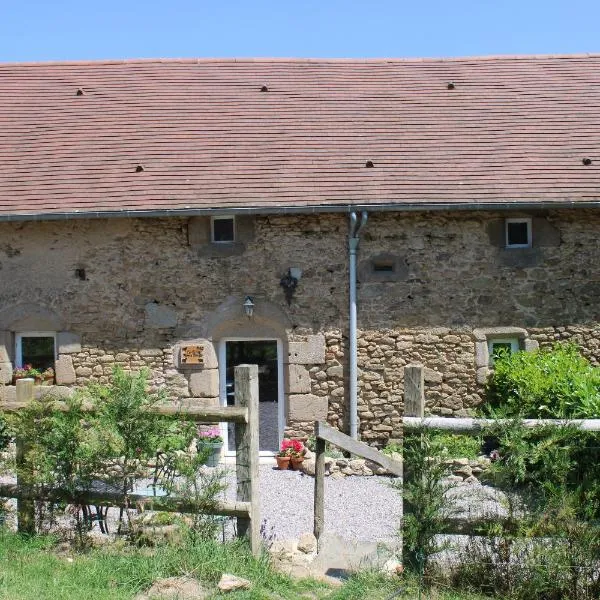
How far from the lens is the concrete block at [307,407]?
10727 mm

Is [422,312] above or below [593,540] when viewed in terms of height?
above

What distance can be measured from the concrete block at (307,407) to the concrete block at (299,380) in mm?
69

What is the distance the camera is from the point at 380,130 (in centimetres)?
1224

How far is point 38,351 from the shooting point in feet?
36.7

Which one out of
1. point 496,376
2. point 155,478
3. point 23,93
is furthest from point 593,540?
point 23,93

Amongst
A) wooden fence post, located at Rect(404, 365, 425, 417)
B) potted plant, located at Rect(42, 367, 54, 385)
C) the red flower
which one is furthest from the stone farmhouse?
wooden fence post, located at Rect(404, 365, 425, 417)

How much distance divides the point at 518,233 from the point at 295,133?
3.77 metres

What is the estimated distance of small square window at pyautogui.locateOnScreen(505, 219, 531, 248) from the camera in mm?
10930

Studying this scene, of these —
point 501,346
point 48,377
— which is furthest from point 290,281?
point 48,377

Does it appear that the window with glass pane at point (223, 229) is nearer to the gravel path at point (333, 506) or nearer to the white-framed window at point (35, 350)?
the white-framed window at point (35, 350)

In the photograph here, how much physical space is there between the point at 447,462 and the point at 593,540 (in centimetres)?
101

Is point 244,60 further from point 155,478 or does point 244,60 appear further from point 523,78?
point 155,478

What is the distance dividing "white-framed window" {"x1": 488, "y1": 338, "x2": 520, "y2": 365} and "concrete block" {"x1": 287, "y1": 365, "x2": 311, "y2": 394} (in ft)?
8.40

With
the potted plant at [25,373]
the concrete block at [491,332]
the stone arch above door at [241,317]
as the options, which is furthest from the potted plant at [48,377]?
the concrete block at [491,332]
